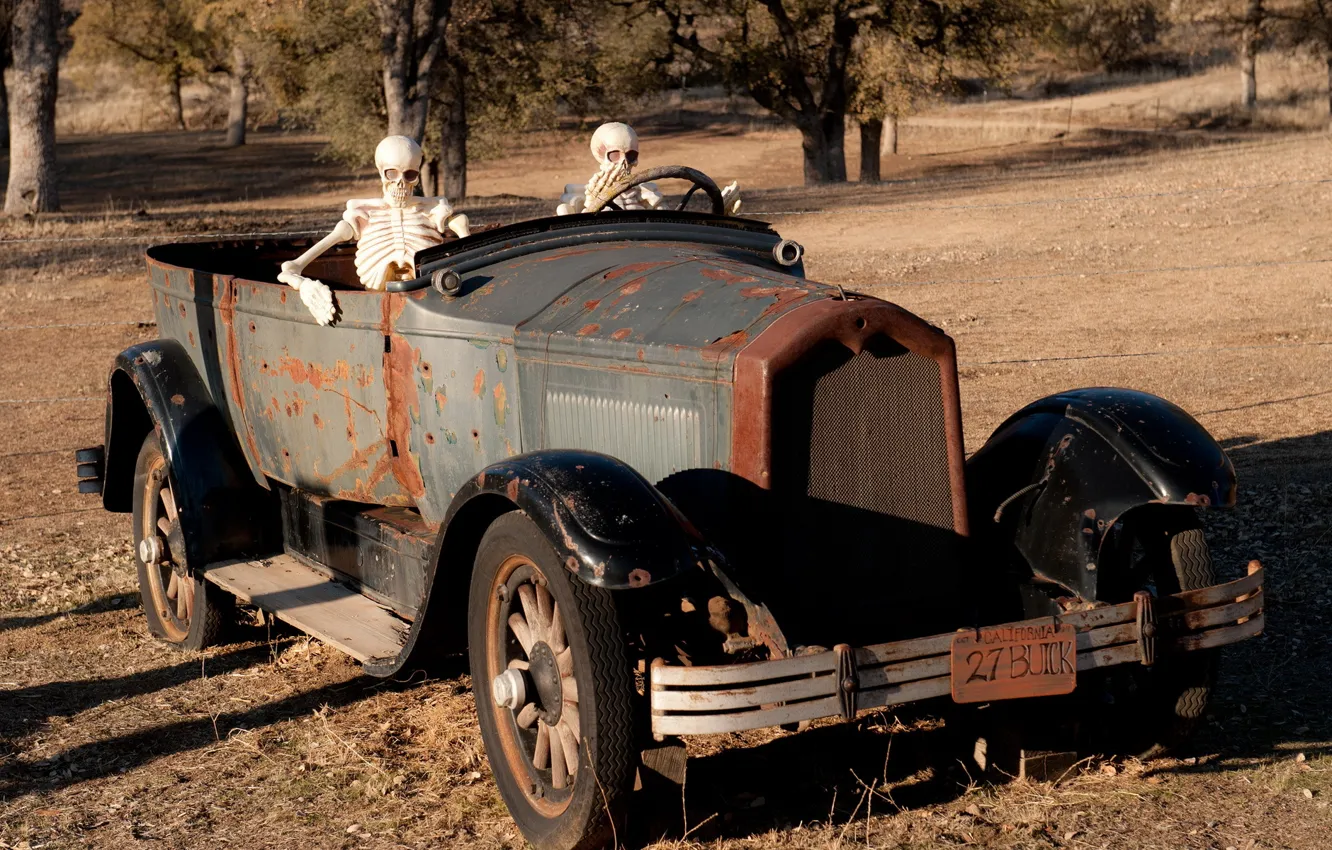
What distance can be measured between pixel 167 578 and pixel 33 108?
17516mm

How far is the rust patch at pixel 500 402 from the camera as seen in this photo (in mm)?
4594

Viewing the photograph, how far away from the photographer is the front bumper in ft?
11.4

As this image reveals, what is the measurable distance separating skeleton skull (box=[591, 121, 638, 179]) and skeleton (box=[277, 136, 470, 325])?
2.10 feet

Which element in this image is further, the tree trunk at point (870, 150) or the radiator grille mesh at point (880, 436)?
the tree trunk at point (870, 150)

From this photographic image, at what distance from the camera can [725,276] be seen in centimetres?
445

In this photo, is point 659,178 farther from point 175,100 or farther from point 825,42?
point 175,100

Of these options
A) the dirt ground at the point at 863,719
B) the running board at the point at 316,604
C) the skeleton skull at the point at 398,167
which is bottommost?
the dirt ground at the point at 863,719

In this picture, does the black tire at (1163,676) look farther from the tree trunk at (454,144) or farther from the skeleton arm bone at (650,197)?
the tree trunk at (454,144)

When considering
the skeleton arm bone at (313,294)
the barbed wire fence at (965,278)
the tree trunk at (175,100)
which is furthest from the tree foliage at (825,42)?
the skeleton arm bone at (313,294)

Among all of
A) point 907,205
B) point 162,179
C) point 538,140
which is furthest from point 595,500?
point 538,140

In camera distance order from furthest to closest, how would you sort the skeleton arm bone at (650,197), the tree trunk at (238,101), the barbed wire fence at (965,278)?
the tree trunk at (238,101), the barbed wire fence at (965,278), the skeleton arm bone at (650,197)

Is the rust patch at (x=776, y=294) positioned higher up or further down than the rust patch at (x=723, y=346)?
higher up

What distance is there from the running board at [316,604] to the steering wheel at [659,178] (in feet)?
5.47

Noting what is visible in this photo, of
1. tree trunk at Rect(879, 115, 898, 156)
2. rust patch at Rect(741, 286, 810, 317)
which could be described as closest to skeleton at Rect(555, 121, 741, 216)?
rust patch at Rect(741, 286, 810, 317)
